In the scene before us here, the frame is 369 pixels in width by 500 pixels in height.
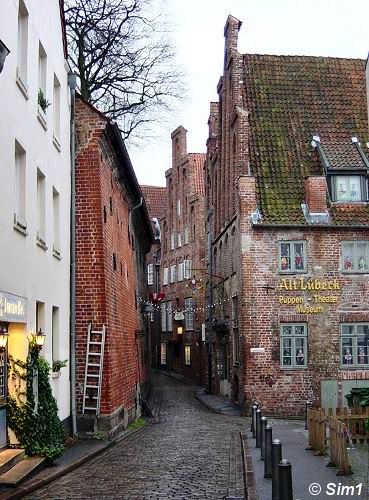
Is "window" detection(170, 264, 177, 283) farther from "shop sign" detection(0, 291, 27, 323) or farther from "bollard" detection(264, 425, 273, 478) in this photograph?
"bollard" detection(264, 425, 273, 478)

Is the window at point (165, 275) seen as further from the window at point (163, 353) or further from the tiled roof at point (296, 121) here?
the tiled roof at point (296, 121)

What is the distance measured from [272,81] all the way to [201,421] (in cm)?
1388

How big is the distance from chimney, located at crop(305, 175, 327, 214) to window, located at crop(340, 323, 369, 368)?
4.11m

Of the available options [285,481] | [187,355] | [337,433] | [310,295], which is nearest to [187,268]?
[187,355]

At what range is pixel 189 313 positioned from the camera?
46969 mm

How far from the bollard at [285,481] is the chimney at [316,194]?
19.7m

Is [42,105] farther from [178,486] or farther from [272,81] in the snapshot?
[272,81]

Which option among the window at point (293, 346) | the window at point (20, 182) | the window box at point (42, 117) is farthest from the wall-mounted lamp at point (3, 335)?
the window at point (293, 346)

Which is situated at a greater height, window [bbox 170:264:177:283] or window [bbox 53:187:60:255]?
window [bbox 170:264:177:283]

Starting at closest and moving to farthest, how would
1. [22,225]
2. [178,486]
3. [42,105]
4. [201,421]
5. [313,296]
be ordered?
1. [178,486]
2. [22,225]
3. [42,105]
4. [201,421]
5. [313,296]

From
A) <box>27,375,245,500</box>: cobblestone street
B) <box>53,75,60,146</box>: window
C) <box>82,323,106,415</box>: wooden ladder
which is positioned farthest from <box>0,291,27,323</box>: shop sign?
<box>53,75,60,146</box>: window

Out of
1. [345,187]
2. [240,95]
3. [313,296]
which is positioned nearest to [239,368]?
[313,296]

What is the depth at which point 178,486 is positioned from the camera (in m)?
11.7

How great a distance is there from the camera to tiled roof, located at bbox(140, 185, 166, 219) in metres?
61.4
